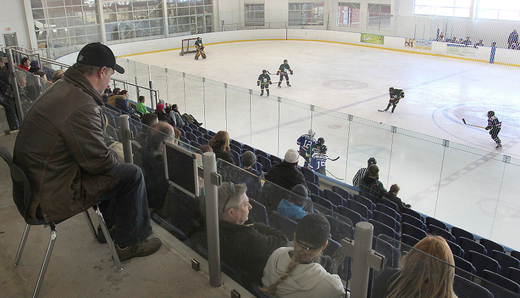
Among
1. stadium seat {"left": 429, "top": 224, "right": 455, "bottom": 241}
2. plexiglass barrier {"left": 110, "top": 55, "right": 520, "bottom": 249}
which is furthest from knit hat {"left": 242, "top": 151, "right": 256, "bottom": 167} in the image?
plexiglass barrier {"left": 110, "top": 55, "right": 520, "bottom": 249}

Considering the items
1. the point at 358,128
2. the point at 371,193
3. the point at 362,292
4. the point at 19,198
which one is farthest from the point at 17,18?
the point at 362,292

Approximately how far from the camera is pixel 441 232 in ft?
20.4

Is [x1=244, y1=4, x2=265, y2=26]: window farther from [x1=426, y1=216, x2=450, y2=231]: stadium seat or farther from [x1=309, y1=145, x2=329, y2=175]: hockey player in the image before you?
[x1=426, y1=216, x2=450, y2=231]: stadium seat

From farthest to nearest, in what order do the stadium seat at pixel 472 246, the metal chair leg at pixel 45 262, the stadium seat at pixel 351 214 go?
the stadium seat at pixel 472 246 → the stadium seat at pixel 351 214 → the metal chair leg at pixel 45 262

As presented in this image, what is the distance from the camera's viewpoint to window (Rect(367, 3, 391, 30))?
31062 millimetres

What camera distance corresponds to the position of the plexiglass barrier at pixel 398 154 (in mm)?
7719

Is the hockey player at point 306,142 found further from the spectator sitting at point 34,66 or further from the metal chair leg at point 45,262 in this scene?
the metal chair leg at point 45,262

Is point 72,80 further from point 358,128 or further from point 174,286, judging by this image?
point 358,128

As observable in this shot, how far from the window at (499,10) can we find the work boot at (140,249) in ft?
98.4

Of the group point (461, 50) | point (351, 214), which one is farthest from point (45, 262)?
point (461, 50)

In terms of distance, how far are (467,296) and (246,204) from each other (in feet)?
4.52

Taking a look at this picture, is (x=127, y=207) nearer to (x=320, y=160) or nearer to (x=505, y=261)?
(x=505, y=261)

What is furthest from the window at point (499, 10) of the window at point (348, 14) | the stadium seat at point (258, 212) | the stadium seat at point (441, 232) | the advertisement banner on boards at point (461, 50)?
the stadium seat at point (258, 212)

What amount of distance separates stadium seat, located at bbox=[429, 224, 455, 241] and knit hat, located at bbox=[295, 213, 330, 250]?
14.5 feet
